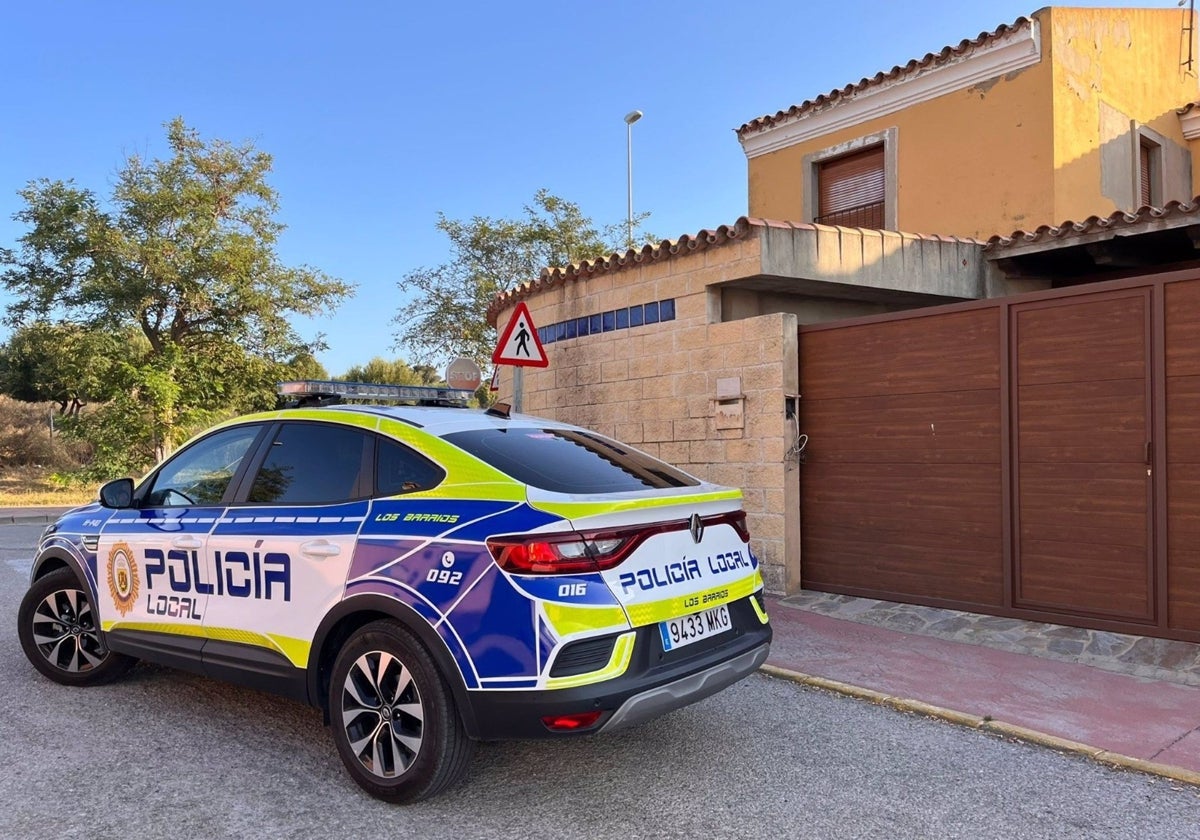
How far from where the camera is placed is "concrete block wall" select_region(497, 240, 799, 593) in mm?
7336

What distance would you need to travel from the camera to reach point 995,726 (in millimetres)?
4332

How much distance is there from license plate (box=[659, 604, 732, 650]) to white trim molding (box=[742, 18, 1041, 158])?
957 centimetres

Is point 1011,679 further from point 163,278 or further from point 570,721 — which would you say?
point 163,278

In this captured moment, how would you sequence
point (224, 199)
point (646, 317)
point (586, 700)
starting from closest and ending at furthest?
1. point (586, 700)
2. point (646, 317)
3. point (224, 199)

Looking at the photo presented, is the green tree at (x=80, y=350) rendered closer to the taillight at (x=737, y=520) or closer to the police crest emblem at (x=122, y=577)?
the police crest emblem at (x=122, y=577)

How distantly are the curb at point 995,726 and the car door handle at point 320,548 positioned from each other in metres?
1.98

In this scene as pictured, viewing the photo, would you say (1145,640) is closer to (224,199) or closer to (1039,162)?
(1039,162)

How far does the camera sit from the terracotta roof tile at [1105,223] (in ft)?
22.3

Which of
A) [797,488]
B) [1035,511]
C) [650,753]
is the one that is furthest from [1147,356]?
[650,753]

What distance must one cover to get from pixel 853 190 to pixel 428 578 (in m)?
10.8

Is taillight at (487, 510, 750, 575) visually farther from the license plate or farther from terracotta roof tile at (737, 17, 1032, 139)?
terracotta roof tile at (737, 17, 1032, 139)

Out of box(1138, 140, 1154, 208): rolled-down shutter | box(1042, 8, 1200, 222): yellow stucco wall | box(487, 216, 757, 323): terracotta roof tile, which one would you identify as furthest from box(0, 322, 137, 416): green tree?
box(1138, 140, 1154, 208): rolled-down shutter

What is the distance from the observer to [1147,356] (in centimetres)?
547

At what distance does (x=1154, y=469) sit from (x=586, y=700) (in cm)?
439
